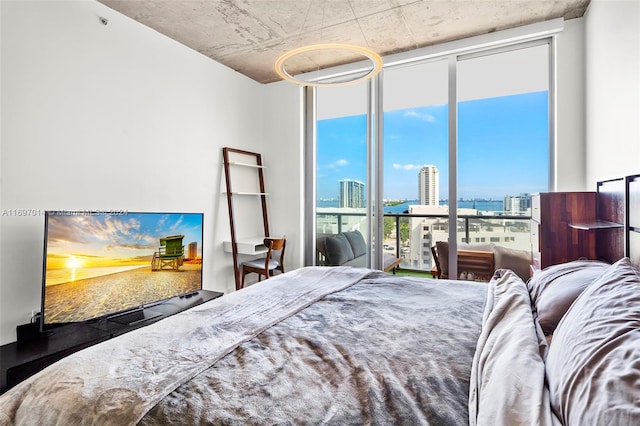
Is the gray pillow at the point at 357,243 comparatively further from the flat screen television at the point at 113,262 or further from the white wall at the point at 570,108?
the white wall at the point at 570,108

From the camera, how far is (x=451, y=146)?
358 cm

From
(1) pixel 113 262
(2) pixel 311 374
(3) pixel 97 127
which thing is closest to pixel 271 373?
(2) pixel 311 374

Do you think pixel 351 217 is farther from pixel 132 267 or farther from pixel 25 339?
pixel 25 339

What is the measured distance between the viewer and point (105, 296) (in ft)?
8.23

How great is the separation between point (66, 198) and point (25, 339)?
3.25 ft

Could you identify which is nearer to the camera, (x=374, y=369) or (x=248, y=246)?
(x=374, y=369)

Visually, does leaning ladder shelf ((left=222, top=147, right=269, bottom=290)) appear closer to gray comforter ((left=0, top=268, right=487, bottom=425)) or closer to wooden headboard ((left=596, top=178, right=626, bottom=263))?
gray comforter ((left=0, top=268, right=487, bottom=425))

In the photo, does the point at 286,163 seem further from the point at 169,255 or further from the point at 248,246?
the point at 169,255

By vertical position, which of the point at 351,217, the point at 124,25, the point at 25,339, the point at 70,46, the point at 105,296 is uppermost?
the point at 124,25

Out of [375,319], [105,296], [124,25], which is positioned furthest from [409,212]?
[124,25]

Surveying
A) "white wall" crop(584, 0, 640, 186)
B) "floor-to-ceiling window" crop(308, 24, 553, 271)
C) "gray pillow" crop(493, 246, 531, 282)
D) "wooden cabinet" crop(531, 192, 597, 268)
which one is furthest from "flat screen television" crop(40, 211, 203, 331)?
"white wall" crop(584, 0, 640, 186)

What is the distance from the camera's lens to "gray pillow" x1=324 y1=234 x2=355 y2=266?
4145 millimetres

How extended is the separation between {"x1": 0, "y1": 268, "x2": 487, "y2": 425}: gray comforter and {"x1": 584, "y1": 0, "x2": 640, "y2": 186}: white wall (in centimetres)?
147

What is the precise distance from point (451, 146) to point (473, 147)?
219mm
